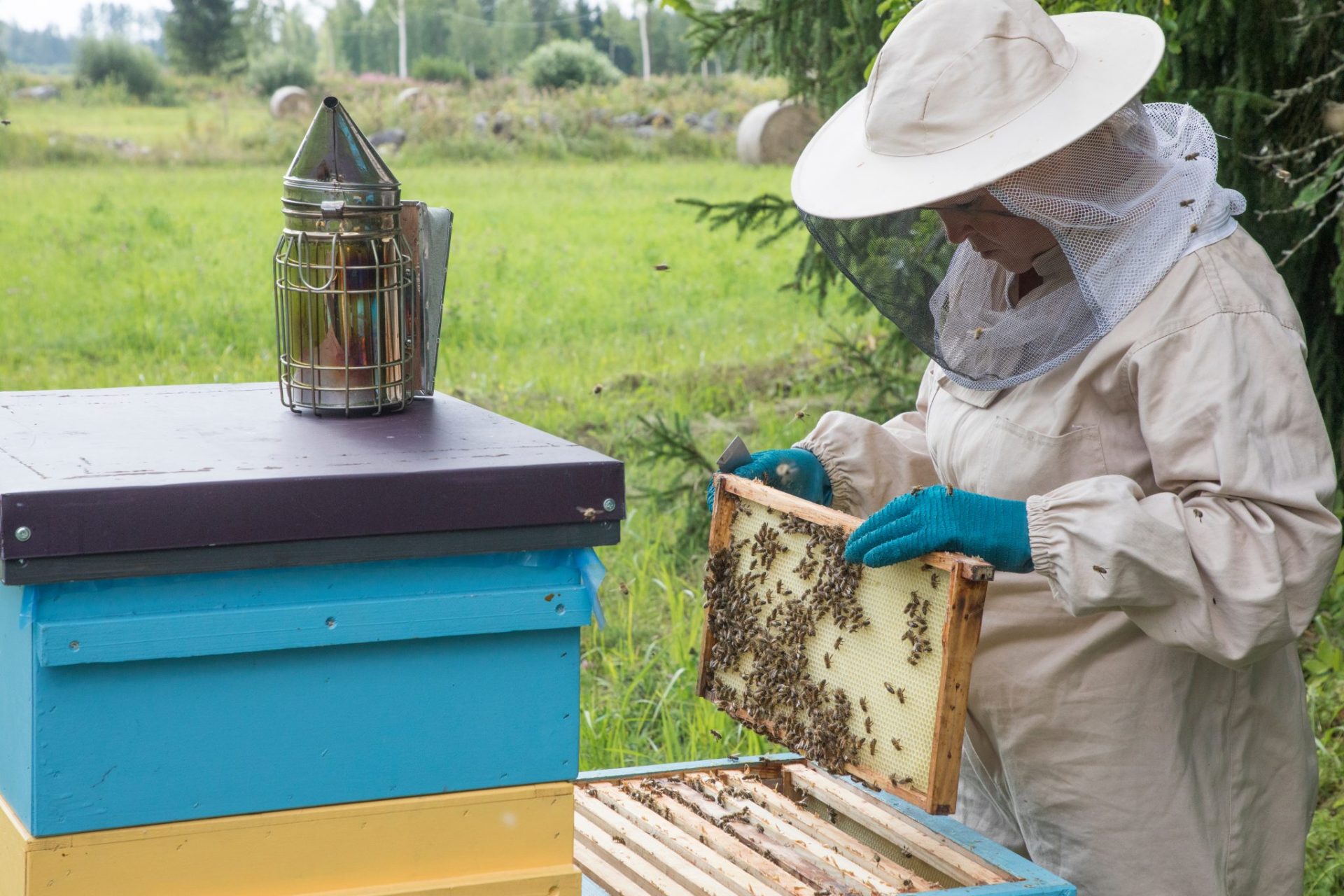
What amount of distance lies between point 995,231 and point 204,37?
29.9 meters

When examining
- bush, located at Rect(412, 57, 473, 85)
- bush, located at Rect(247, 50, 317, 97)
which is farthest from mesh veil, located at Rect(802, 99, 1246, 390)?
bush, located at Rect(412, 57, 473, 85)

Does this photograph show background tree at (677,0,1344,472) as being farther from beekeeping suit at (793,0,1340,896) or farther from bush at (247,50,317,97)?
bush at (247,50,317,97)

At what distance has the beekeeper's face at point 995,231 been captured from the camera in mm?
1902

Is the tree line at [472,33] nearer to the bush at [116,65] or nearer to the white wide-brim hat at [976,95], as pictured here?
the bush at [116,65]

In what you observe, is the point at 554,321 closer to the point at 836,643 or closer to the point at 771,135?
the point at 836,643

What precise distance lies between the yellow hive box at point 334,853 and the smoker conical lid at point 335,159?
0.78m

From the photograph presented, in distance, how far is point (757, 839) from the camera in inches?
84.2

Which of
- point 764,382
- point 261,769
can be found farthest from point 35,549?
point 764,382

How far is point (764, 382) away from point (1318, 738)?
3821 mm

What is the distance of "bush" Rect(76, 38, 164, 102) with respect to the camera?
25.2 meters

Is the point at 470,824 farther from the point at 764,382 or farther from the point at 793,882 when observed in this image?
the point at 764,382

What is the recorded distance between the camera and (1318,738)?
384 cm

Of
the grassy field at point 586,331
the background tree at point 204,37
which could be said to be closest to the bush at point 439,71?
the background tree at point 204,37

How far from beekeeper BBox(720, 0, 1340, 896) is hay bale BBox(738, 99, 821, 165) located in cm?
1347
